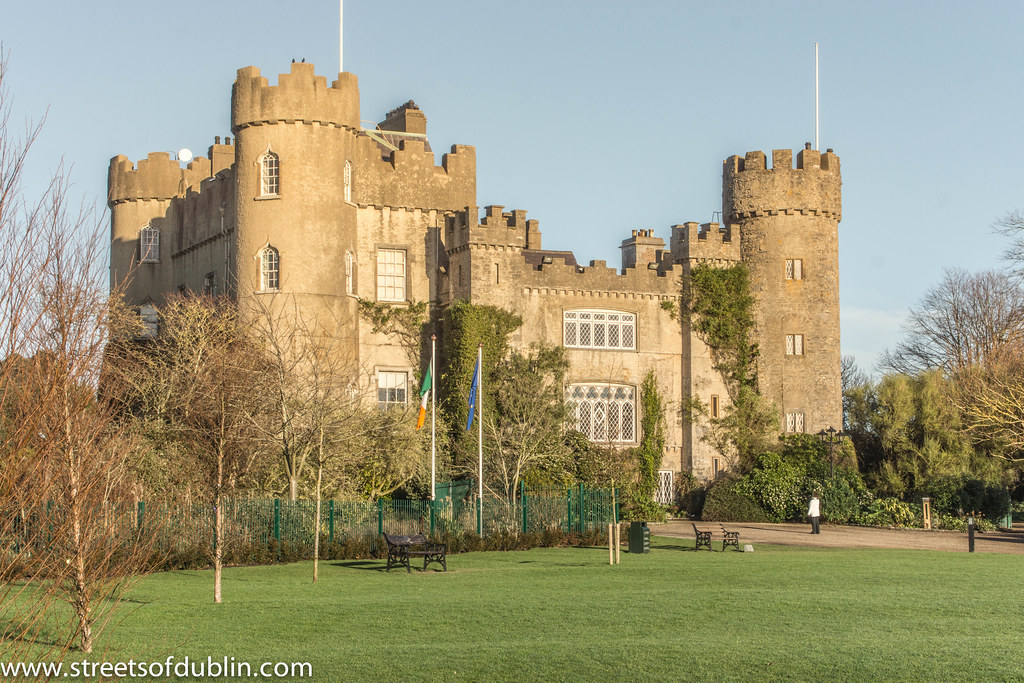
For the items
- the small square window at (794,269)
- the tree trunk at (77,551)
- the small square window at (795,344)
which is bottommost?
the tree trunk at (77,551)

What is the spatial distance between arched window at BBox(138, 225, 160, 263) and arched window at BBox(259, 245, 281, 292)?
373 inches

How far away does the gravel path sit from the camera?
3072 centimetres

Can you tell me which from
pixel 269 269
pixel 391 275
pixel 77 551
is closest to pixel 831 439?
pixel 391 275

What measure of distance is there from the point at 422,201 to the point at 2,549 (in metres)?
32.4

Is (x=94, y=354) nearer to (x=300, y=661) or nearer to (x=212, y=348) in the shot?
(x=300, y=661)

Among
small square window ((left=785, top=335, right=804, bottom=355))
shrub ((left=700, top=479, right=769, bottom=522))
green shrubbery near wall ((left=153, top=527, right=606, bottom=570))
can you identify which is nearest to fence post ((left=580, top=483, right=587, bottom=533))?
green shrubbery near wall ((left=153, top=527, right=606, bottom=570))

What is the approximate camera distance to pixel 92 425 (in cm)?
1181

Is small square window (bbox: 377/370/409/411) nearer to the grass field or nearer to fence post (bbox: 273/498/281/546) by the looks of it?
fence post (bbox: 273/498/281/546)

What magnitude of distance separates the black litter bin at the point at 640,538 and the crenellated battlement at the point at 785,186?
17.5 meters

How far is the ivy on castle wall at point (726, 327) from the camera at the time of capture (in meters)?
40.5

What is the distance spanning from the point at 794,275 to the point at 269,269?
61.1 ft

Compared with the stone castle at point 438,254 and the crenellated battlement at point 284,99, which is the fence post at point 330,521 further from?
the crenellated battlement at point 284,99

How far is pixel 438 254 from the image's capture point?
38750 millimetres

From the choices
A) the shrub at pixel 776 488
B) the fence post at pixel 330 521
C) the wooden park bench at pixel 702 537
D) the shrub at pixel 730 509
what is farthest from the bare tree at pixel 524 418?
the shrub at pixel 776 488
